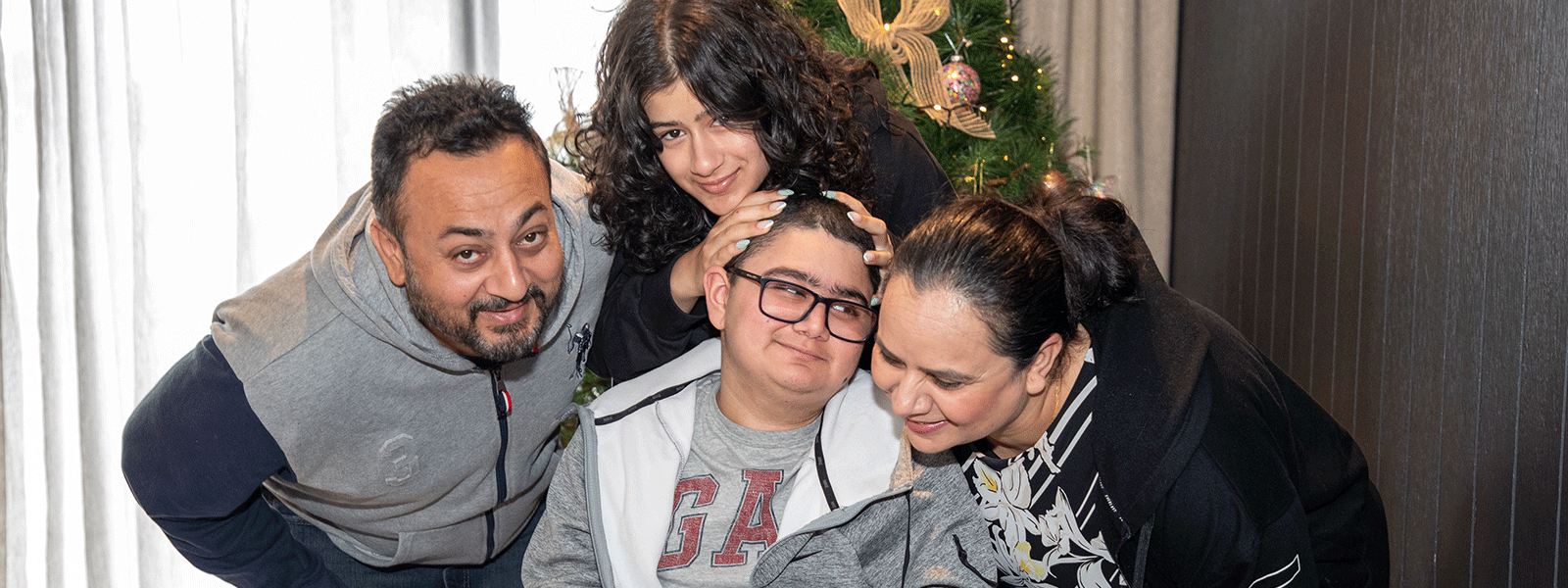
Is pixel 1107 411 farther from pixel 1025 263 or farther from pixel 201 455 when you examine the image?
pixel 201 455

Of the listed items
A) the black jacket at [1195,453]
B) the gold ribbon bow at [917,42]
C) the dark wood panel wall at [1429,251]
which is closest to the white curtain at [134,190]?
the gold ribbon bow at [917,42]

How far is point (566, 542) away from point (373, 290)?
59 cm

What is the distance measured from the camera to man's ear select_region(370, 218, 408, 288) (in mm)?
1770

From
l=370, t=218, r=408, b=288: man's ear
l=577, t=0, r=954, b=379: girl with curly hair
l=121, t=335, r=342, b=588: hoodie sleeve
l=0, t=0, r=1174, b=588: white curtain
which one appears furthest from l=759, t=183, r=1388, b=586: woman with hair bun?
l=0, t=0, r=1174, b=588: white curtain

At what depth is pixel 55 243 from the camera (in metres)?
2.86

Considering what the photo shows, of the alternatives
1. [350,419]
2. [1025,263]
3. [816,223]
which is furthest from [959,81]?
[350,419]

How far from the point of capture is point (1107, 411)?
5.01ft

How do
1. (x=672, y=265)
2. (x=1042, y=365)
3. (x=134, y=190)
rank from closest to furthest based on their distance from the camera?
(x=1042, y=365) → (x=672, y=265) → (x=134, y=190)

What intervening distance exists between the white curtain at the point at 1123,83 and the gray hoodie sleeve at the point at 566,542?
106 inches

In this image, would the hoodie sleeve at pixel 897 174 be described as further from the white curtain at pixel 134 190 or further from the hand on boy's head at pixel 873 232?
the white curtain at pixel 134 190

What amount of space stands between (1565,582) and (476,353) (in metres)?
1.91

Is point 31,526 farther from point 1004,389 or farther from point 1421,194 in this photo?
point 1421,194

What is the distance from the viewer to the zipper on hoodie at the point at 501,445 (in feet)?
6.51

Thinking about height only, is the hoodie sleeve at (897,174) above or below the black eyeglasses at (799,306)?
above
